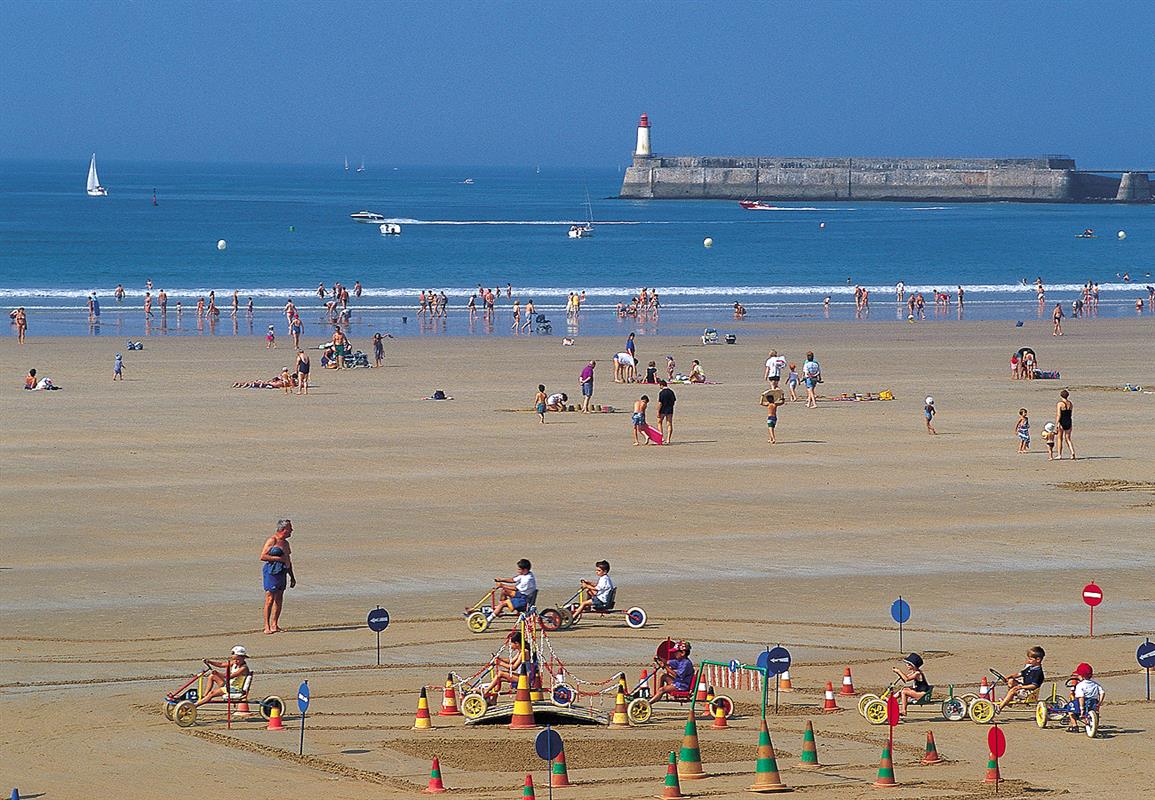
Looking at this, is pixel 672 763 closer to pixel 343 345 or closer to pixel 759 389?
pixel 759 389

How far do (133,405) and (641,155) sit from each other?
151280 mm

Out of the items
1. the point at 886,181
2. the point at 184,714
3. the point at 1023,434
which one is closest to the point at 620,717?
the point at 184,714

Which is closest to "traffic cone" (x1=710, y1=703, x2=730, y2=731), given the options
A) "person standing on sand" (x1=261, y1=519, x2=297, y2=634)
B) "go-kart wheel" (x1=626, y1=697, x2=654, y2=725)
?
"go-kart wheel" (x1=626, y1=697, x2=654, y2=725)

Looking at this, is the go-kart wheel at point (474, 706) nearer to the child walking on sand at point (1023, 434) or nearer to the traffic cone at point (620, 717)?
the traffic cone at point (620, 717)

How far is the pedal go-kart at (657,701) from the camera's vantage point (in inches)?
491

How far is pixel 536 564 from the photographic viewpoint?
18.1 meters

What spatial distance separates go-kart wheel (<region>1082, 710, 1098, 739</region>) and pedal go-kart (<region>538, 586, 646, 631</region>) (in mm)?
4480

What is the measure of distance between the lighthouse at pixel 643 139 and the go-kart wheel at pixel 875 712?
15927cm

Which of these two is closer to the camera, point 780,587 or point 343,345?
point 780,587

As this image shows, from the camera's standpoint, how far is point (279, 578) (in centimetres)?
1514

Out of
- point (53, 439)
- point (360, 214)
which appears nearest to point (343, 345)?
point (53, 439)

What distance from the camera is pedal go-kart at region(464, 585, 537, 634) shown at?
1521 cm

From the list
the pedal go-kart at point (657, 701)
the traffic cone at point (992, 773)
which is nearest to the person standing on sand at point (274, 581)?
the pedal go-kart at point (657, 701)

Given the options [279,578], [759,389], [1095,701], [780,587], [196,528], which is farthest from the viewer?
[759,389]
